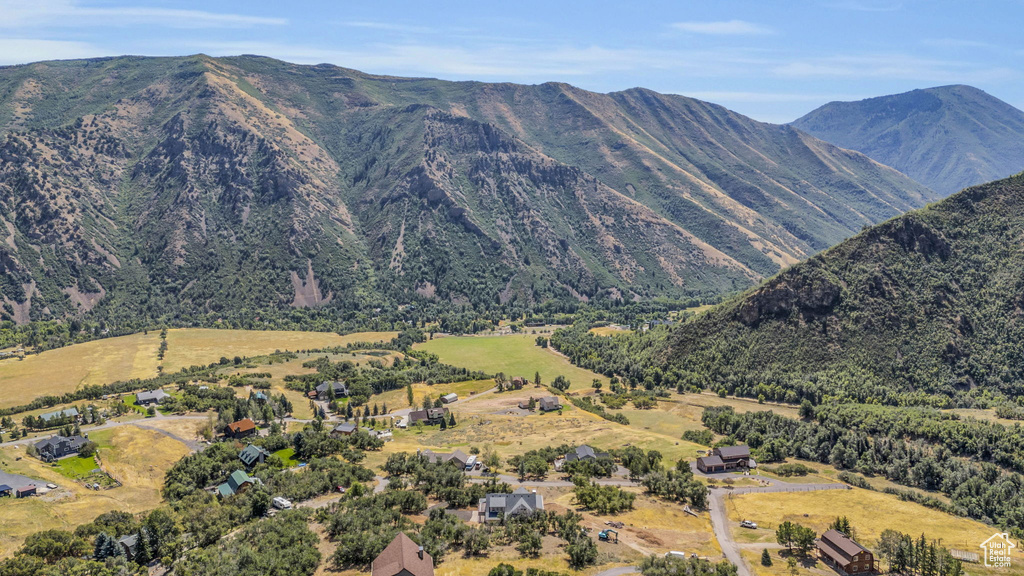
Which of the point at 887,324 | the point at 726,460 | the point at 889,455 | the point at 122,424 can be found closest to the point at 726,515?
the point at 726,460

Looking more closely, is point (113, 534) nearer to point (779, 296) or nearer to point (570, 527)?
point (570, 527)

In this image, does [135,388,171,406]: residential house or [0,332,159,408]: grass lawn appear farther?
[0,332,159,408]: grass lawn

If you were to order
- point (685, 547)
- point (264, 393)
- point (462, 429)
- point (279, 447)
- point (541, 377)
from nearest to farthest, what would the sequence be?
point (685, 547), point (279, 447), point (462, 429), point (264, 393), point (541, 377)

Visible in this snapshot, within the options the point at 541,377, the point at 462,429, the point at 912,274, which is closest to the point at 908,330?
the point at 912,274

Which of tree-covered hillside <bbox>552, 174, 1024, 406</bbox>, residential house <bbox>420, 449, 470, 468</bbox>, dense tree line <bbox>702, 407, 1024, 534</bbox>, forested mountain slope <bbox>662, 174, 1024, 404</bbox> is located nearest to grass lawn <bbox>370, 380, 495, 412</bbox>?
residential house <bbox>420, 449, 470, 468</bbox>

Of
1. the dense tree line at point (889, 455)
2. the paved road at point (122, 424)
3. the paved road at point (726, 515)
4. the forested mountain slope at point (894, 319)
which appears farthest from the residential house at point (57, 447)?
the forested mountain slope at point (894, 319)

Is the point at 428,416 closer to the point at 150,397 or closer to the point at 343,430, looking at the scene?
the point at 343,430

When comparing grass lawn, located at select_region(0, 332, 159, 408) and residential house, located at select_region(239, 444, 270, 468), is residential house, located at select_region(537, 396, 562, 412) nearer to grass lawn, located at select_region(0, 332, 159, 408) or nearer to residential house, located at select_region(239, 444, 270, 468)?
residential house, located at select_region(239, 444, 270, 468)
